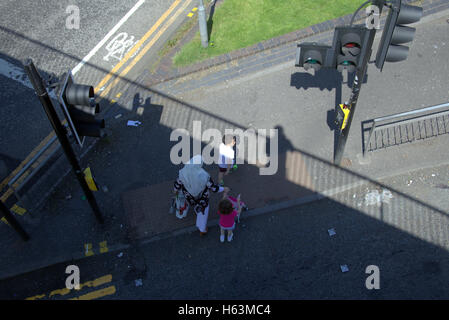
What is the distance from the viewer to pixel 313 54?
6.58 m

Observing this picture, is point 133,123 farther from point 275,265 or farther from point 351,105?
point 351,105

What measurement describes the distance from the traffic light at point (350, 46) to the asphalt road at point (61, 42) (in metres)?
6.18

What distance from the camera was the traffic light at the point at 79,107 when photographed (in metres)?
5.88

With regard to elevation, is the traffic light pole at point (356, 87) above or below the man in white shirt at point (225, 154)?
above

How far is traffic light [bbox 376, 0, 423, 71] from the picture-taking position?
5832mm

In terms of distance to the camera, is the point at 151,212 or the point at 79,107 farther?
the point at 151,212

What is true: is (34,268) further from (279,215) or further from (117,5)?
(117,5)

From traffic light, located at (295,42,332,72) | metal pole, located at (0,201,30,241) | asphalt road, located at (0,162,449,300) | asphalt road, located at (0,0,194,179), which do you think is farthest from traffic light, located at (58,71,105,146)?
asphalt road, located at (0,0,194,179)

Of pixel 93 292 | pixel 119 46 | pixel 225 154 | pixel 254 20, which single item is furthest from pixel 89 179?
pixel 254 20

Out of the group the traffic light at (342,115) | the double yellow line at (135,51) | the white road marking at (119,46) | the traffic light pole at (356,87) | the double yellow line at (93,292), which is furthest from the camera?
the white road marking at (119,46)

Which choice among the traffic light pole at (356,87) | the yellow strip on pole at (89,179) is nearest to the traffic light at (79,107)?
the yellow strip on pole at (89,179)

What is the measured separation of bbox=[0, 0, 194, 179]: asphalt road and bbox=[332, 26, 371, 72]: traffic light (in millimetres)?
6181

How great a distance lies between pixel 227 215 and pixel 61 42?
26.1ft

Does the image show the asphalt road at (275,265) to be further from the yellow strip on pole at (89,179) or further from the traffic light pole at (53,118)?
the yellow strip on pole at (89,179)
